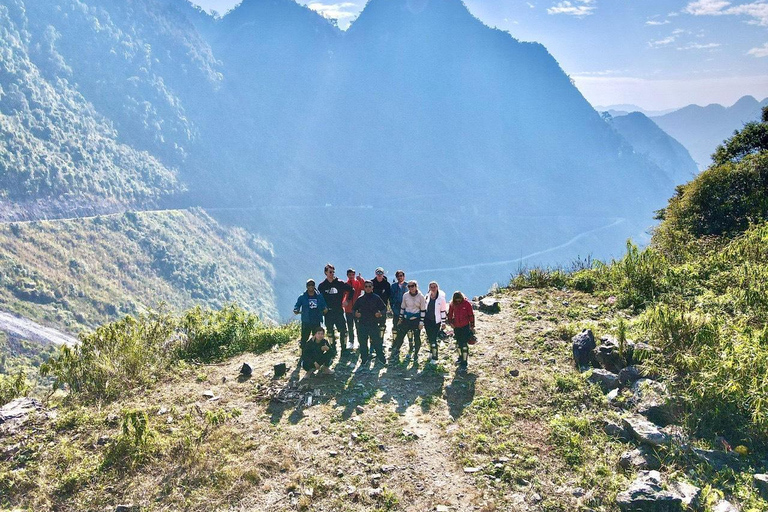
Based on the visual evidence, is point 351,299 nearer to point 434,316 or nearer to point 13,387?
point 434,316

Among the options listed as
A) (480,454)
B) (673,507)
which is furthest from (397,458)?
(673,507)

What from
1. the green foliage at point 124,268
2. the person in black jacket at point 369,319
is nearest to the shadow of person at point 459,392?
the person in black jacket at point 369,319

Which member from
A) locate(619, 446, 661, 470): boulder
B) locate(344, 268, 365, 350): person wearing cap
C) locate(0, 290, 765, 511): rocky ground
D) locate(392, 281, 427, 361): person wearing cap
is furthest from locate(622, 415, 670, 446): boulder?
locate(344, 268, 365, 350): person wearing cap

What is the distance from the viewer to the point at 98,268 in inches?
4998

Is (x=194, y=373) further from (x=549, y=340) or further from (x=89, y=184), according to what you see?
(x=89, y=184)

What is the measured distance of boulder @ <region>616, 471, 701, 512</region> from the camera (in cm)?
531

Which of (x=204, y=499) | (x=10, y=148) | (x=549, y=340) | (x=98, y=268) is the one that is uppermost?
(x=10, y=148)

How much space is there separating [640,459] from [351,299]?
7.07 metres

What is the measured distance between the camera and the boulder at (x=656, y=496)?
531 centimetres

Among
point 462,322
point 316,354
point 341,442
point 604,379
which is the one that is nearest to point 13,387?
point 316,354

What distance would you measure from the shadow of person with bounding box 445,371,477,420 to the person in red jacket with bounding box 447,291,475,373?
506 mm

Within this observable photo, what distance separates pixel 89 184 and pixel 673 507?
192m

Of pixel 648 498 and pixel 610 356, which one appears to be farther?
pixel 610 356

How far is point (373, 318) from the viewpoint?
10.3m
